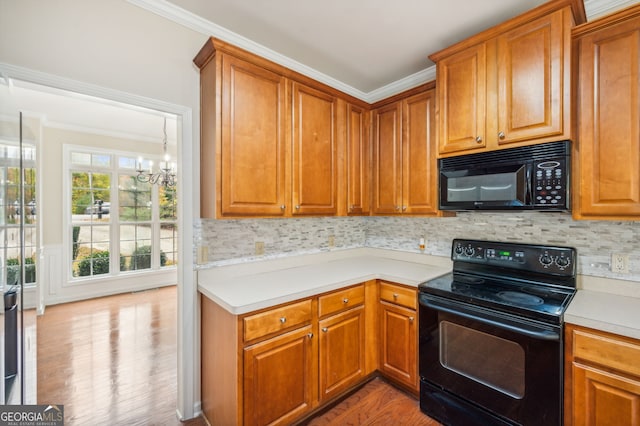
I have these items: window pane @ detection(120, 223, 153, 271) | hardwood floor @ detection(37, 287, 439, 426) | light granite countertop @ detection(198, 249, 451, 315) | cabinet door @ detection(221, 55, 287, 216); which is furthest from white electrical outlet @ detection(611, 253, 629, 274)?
window pane @ detection(120, 223, 153, 271)

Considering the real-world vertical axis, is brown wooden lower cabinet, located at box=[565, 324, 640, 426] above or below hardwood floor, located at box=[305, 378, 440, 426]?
above

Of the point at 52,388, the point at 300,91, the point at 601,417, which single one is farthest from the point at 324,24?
the point at 52,388

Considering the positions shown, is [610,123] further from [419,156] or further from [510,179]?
[419,156]

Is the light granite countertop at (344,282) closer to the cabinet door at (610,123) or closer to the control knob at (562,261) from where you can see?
the control knob at (562,261)

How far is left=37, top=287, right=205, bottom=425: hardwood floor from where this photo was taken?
6.53 feet

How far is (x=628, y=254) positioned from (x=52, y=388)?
4116 mm

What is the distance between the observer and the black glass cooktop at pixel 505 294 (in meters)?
1.52

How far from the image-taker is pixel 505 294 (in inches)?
68.6

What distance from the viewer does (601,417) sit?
4.36ft

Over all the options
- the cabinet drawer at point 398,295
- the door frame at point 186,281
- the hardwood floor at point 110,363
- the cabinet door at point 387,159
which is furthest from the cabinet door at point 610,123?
the hardwood floor at point 110,363

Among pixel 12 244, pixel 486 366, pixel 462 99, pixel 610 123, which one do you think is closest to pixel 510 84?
pixel 462 99

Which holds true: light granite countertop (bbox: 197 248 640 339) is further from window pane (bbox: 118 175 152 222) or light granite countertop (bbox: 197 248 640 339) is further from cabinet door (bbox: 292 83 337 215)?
window pane (bbox: 118 175 152 222)

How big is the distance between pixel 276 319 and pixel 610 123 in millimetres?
2114

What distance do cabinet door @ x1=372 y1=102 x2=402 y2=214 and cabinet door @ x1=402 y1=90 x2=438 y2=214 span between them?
6 centimetres
